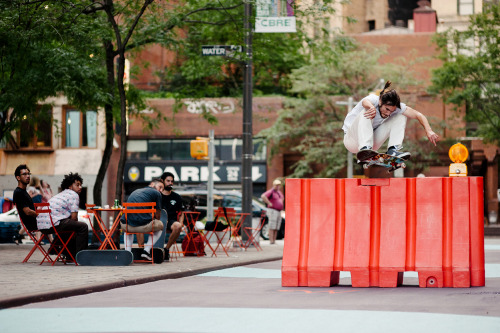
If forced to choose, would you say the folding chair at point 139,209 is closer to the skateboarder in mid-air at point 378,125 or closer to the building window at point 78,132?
the skateboarder in mid-air at point 378,125

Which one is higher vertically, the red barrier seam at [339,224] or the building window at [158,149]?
the building window at [158,149]

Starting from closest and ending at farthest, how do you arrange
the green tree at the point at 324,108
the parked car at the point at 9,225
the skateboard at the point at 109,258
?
the skateboard at the point at 109,258, the parked car at the point at 9,225, the green tree at the point at 324,108

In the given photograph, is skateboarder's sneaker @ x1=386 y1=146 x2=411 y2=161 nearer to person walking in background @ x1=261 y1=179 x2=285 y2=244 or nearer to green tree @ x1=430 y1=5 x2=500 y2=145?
person walking in background @ x1=261 y1=179 x2=285 y2=244

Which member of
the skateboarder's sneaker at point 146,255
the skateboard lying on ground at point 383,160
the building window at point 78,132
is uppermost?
the building window at point 78,132

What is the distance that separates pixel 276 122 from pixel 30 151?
42.2 ft

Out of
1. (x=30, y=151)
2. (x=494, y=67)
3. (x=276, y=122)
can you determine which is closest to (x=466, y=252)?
(x=494, y=67)

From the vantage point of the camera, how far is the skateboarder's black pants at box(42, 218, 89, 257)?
47.4ft

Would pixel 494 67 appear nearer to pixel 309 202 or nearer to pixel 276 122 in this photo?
pixel 276 122

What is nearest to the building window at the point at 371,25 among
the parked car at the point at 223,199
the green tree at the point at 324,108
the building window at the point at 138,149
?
the green tree at the point at 324,108

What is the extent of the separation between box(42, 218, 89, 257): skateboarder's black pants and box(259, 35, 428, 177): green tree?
3029 centimetres

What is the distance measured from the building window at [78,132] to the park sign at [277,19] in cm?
2790

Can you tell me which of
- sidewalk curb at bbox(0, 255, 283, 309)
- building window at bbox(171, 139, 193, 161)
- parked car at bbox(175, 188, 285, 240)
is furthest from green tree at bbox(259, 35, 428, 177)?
sidewalk curb at bbox(0, 255, 283, 309)

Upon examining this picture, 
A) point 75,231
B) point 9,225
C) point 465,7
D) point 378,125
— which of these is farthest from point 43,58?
point 465,7

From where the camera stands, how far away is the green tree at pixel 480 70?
38.5 m
